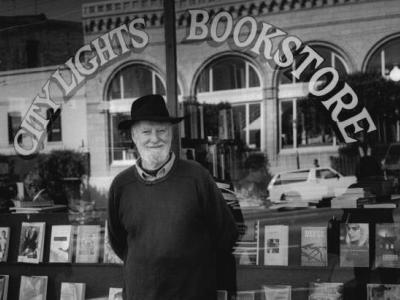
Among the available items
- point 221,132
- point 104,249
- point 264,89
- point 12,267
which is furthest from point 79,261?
point 264,89

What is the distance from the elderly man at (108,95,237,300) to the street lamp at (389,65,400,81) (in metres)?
1.93

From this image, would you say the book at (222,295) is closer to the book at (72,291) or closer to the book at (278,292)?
the book at (278,292)

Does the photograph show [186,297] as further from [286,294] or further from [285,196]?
[285,196]

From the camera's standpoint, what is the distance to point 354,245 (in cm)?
395

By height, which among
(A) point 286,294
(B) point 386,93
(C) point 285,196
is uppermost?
(B) point 386,93

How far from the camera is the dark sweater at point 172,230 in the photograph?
298 centimetres

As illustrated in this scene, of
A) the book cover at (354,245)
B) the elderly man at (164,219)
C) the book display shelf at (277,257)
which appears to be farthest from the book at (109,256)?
the book cover at (354,245)

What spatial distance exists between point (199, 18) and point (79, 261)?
6.79 feet

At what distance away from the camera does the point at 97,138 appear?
16.8 ft

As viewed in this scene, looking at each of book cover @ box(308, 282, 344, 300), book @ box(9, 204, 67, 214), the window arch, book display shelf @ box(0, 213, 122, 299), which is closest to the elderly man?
book cover @ box(308, 282, 344, 300)

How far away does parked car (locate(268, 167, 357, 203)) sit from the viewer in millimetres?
4453

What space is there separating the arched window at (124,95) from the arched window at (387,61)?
1.63 m

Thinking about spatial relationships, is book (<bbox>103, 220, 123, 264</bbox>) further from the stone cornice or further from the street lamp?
the street lamp

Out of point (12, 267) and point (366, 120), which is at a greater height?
point (366, 120)
